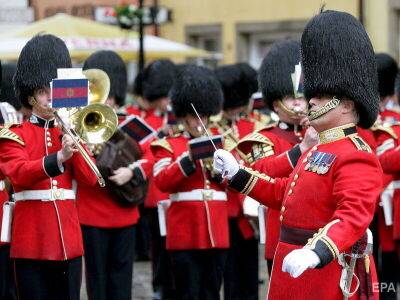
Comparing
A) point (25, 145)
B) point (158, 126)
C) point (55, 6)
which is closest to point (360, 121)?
point (25, 145)

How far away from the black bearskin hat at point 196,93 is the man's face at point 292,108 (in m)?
0.98

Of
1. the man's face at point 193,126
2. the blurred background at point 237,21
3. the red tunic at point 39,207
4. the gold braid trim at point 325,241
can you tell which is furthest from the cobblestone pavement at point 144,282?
the blurred background at point 237,21

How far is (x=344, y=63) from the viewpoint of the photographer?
5.17m

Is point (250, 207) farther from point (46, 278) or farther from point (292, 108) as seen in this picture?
point (46, 278)

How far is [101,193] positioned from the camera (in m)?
7.76

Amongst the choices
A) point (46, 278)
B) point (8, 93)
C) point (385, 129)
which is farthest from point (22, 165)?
point (8, 93)

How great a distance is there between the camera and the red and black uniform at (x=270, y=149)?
6.67 m

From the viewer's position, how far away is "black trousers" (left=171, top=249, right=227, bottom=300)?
7520mm

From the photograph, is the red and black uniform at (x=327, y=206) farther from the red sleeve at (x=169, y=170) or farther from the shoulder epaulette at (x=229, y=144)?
the shoulder epaulette at (x=229, y=144)

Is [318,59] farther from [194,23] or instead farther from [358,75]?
[194,23]

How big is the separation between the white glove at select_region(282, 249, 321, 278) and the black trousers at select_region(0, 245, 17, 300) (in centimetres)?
339

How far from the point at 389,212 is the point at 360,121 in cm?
292

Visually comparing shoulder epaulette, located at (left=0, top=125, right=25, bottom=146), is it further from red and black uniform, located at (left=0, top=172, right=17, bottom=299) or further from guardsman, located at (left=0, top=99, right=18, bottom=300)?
guardsman, located at (left=0, top=99, right=18, bottom=300)

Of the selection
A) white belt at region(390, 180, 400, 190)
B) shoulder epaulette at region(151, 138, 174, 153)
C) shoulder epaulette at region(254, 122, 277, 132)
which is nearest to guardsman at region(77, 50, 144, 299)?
shoulder epaulette at region(151, 138, 174, 153)
